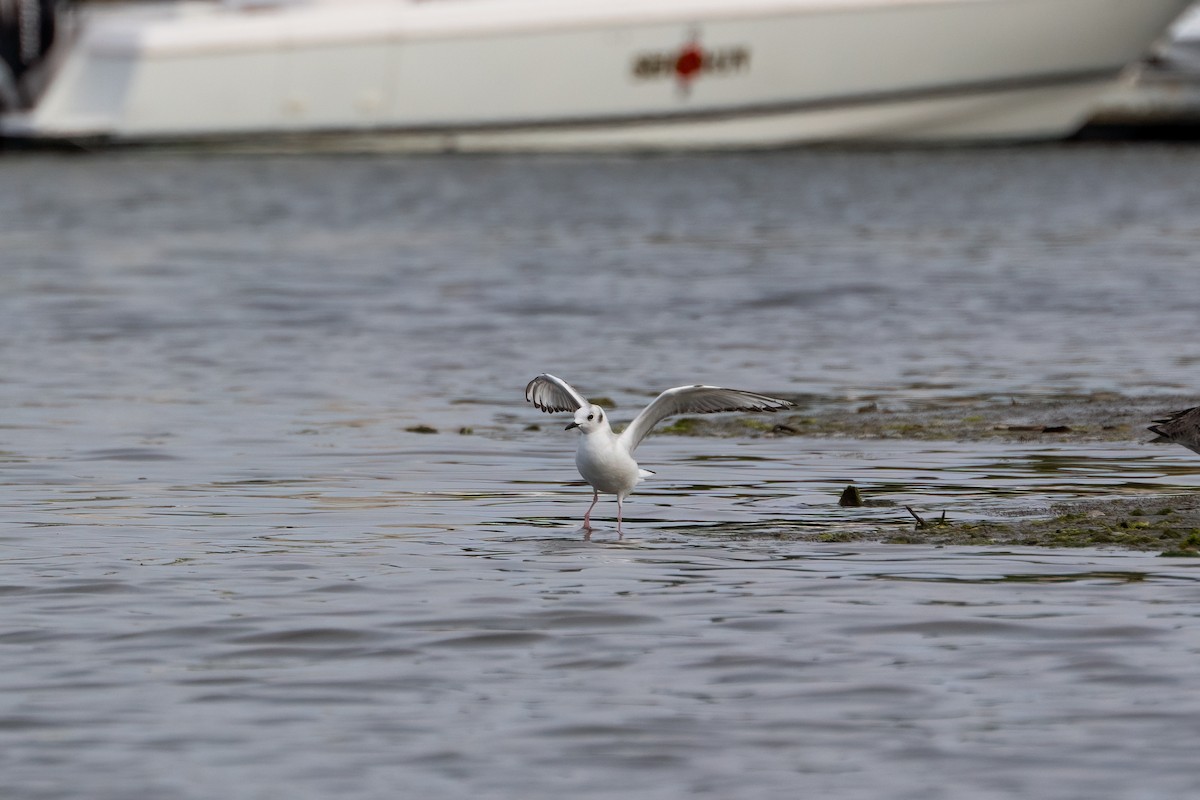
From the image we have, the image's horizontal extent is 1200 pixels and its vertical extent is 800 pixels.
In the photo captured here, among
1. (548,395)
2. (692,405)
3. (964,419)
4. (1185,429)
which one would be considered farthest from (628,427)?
(964,419)

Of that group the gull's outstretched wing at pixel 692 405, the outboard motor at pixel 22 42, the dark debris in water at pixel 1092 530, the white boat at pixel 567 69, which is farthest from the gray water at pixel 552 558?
the outboard motor at pixel 22 42

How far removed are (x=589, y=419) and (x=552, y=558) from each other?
3.13 ft

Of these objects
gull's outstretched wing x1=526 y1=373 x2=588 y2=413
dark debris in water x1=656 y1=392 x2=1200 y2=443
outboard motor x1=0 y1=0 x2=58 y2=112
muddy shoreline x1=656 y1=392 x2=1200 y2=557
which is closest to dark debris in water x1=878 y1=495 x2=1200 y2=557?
muddy shoreline x1=656 y1=392 x2=1200 y2=557

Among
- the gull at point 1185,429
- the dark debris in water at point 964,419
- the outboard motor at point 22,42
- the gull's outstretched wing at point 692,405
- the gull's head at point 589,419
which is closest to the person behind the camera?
the gull's outstretched wing at point 692,405

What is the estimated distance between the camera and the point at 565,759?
24.8 feet

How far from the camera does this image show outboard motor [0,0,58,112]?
6241 centimetres

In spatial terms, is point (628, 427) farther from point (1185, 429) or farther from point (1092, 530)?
point (1185, 429)

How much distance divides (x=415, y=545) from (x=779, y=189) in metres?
36.8

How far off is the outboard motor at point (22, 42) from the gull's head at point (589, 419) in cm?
5276

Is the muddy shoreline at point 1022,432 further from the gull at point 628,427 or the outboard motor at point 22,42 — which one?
the outboard motor at point 22,42

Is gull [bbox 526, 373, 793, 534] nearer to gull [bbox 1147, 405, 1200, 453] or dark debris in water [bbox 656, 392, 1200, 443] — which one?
gull [bbox 1147, 405, 1200, 453]

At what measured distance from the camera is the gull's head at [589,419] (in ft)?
38.3

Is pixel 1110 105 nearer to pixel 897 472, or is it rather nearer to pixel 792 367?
pixel 792 367

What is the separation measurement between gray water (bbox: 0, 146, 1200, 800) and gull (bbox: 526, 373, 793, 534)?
0.29 m
